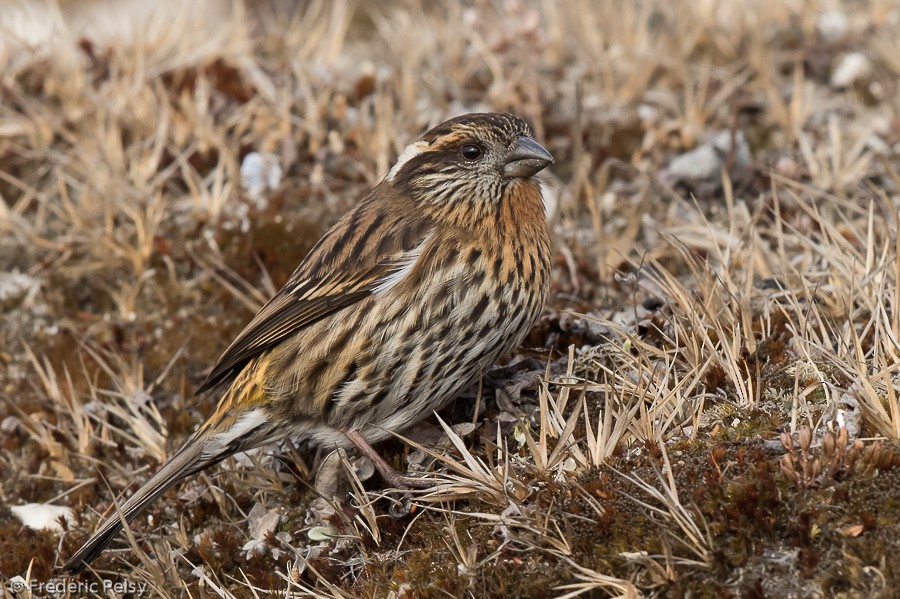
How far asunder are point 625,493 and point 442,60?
581 cm

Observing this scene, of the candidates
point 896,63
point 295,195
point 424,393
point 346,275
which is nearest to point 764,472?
point 424,393

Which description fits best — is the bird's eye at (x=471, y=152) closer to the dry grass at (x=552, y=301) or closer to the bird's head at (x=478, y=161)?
the bird's head at (x=478, y=161)

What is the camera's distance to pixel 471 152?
5637 millimetres

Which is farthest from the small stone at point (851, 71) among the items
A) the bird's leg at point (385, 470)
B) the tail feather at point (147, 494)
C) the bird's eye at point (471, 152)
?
the tail feather at point (147, 494)

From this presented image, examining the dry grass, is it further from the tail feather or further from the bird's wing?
the bird's wing

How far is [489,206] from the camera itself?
5.52 metres

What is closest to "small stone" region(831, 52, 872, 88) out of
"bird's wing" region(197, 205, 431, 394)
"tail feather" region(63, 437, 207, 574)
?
"bird's wing" region(197, 205, 431, 394)

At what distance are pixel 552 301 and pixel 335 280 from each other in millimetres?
1638

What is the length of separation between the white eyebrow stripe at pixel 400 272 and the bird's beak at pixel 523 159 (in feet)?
2.31

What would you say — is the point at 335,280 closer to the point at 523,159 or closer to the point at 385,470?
the point at 385,470

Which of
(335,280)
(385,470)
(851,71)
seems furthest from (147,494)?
(851,71)

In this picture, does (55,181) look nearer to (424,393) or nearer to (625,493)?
(424,393)

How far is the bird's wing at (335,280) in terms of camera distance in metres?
5.36

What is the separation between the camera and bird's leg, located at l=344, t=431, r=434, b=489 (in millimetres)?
4953
